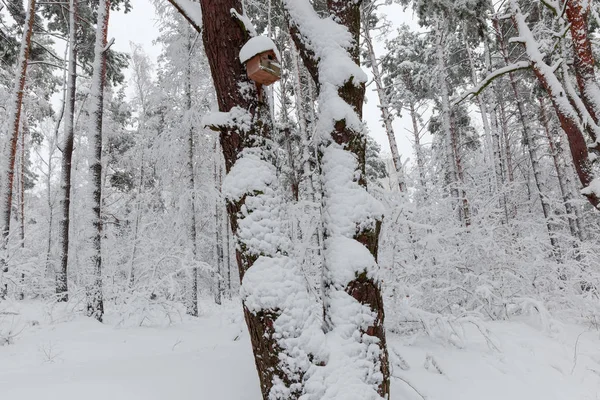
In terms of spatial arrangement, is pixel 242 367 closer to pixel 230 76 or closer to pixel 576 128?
pixel 230 76

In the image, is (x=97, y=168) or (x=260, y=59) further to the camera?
(x=97, y=168)

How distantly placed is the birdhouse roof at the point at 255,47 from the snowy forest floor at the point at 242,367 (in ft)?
8.19

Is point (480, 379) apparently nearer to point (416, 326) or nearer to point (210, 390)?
point (416, 326)

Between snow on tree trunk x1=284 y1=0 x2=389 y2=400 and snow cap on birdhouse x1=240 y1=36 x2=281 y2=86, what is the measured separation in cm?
43

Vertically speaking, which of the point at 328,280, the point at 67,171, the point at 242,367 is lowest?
the point at 242,367

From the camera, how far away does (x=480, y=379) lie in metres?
3.03

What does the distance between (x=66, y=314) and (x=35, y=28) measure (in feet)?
29.3

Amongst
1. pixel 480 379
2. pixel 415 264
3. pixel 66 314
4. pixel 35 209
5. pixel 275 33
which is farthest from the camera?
pixel 35 209

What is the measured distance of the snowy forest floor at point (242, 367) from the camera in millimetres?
2701

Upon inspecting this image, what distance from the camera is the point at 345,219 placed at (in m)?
2.46

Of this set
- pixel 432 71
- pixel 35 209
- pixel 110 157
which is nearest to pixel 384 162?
pixel 432 71

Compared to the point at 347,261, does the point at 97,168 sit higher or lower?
higher

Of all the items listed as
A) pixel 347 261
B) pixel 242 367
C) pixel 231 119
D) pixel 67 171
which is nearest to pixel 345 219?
pixel 347 261

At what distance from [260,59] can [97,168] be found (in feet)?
17.4
